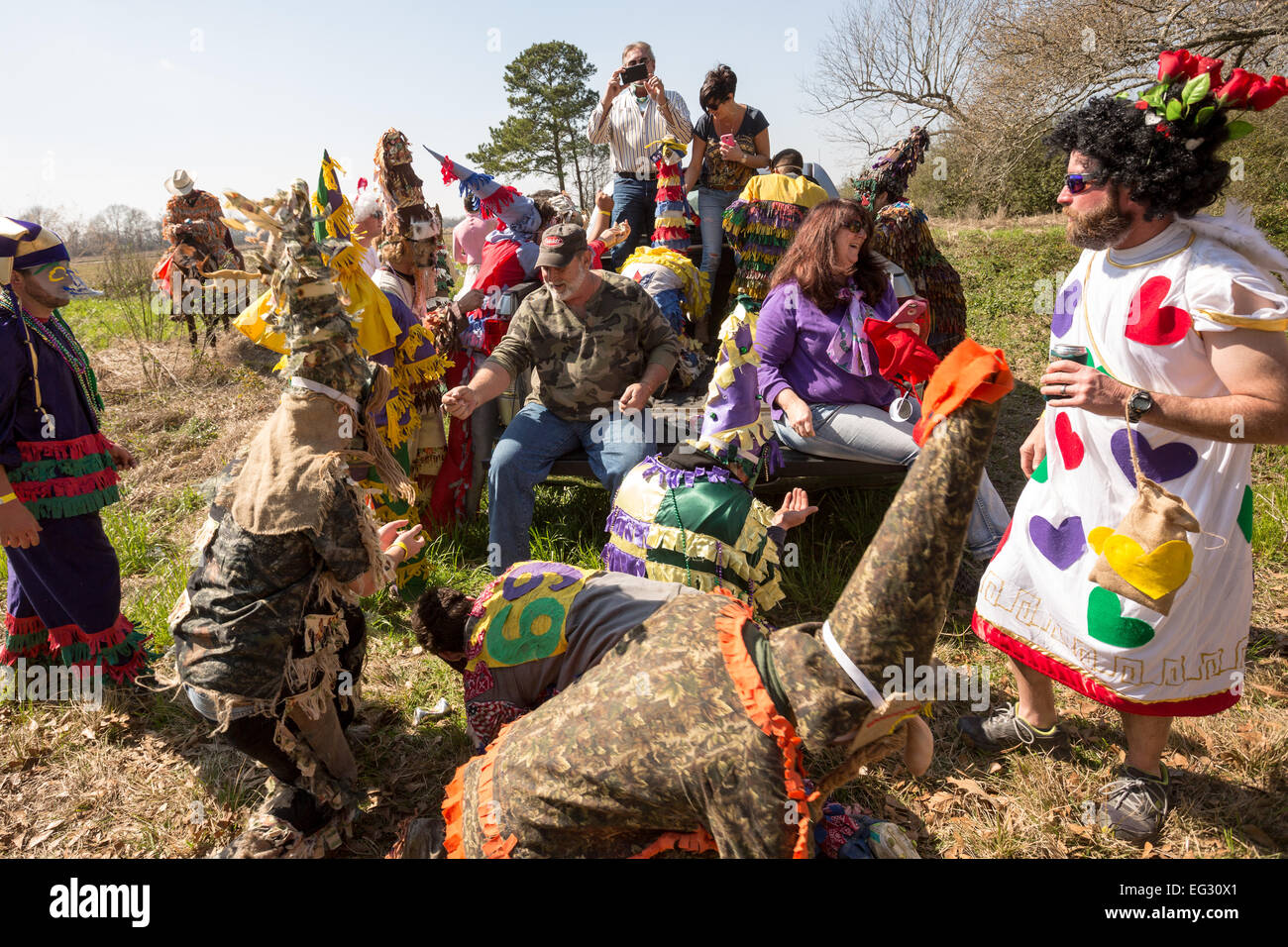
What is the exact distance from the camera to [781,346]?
382cm

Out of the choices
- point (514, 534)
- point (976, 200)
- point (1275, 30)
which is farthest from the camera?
point (976, 200)

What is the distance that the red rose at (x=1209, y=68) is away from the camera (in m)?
2.18

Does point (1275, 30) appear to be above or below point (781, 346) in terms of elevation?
above

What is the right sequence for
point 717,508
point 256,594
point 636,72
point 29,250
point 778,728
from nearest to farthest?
1. point 778,728
2. point 256,594
3. point 717,508
4. point 29,250
5. point 636,72

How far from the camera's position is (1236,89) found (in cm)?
215

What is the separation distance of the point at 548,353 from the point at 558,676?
218 centimetres

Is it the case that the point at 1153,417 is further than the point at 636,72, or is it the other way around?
the point at 636,72

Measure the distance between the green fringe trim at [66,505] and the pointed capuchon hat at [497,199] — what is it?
10.1 ft

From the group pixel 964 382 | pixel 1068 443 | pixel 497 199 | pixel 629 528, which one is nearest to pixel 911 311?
pixel 1068 443

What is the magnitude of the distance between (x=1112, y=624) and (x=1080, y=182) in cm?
134

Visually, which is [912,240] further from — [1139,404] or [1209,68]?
[1139,404]

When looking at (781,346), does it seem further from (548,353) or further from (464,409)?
(464,409)

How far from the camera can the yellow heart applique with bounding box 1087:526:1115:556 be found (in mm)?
2287
